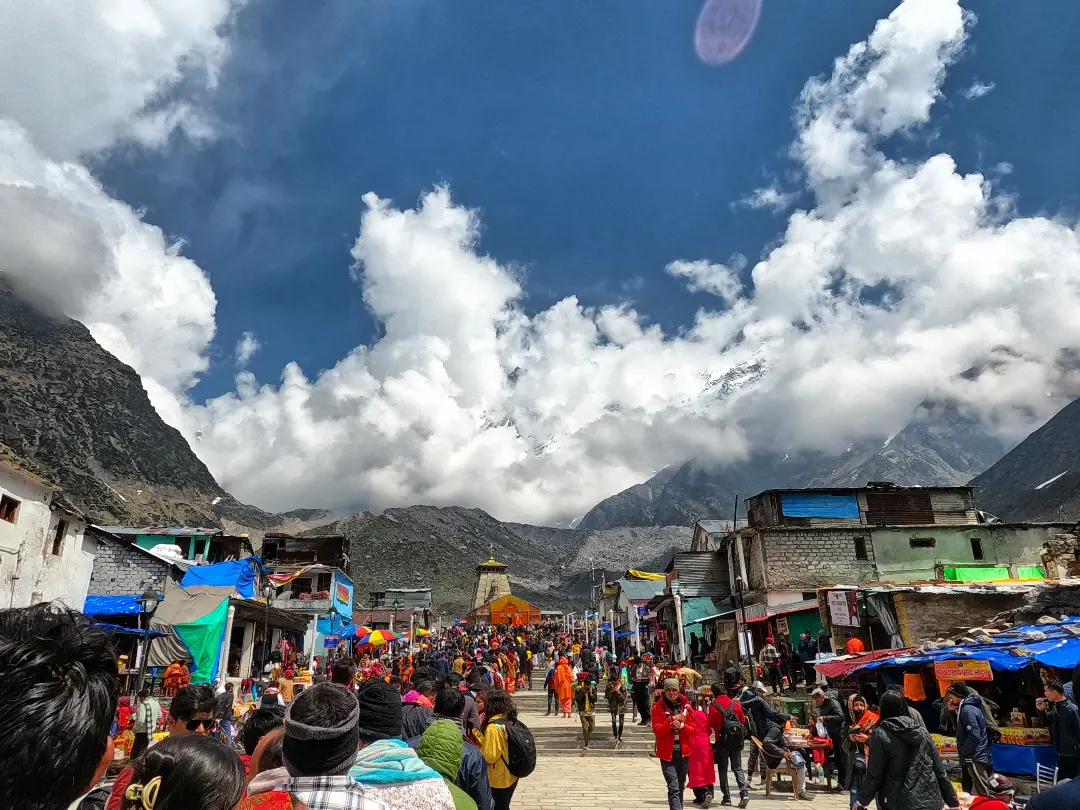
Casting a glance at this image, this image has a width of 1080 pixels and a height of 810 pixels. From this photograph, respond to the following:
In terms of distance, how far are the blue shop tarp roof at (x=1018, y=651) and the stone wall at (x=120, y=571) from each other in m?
24.2

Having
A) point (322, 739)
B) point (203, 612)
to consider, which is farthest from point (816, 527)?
point (322, 739)

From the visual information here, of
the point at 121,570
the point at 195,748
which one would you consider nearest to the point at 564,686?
the point at 121,570

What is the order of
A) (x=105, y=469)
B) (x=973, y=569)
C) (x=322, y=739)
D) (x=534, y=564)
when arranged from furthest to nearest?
(x=534, y=564)
(x=105, y=469)
(x=973, y=569)
(x=322, y=739)

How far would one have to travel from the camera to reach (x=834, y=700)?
11242mm

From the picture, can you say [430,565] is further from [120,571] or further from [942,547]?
[942,547]

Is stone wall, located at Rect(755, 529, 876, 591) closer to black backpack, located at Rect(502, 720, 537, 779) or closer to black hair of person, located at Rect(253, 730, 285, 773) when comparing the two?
black backpack, located at Rect(502, 720, 537, 779)

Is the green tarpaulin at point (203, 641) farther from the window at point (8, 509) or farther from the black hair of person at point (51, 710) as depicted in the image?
the black hair of person at point (51, 710)

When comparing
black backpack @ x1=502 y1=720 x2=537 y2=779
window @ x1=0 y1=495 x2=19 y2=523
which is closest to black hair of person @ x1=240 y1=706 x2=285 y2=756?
black backpack @ x1=502 y1=720 x2=537 y2=779

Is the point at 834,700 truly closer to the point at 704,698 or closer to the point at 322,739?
the point at 704,698

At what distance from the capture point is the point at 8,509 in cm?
1634

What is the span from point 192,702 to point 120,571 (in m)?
23.6

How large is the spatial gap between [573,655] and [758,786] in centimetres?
2106

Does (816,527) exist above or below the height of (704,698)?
above

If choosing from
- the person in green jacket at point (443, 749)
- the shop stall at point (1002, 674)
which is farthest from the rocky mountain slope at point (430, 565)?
the person in green jacket at point (443, 749)
